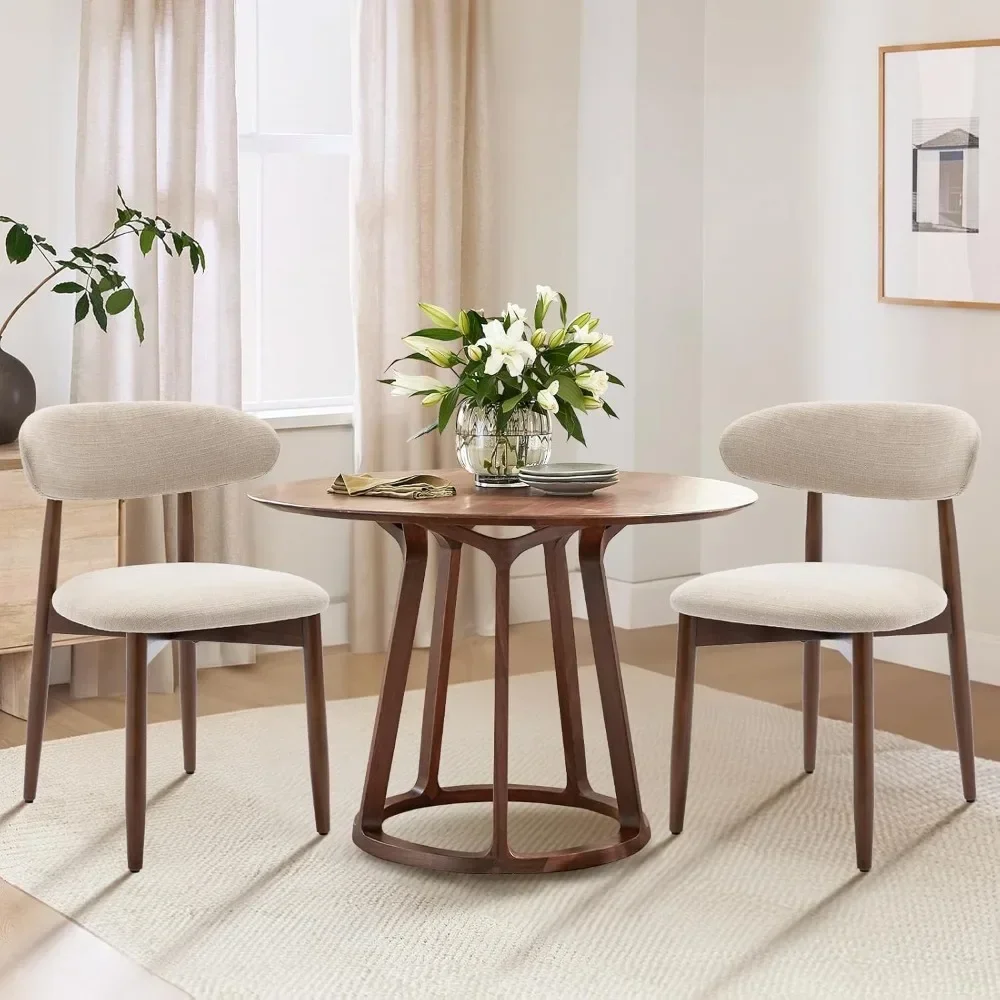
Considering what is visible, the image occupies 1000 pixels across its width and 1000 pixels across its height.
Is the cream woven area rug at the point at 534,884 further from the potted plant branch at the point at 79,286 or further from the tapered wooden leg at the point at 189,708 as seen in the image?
the potted plant branch at the point at 79,286

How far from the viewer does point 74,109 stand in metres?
4.20

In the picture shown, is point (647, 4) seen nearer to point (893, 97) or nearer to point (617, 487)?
point (893, 97)

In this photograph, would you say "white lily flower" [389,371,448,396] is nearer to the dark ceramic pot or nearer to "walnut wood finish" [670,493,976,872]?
"walnut wood finish" [670,493,976,872]

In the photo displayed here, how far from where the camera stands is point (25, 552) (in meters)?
3.77

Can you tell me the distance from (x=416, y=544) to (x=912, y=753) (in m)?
1.42

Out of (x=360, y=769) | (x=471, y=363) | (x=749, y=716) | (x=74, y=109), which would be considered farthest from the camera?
(x=74, y=109)

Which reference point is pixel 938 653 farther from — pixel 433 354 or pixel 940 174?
pixel 433 354

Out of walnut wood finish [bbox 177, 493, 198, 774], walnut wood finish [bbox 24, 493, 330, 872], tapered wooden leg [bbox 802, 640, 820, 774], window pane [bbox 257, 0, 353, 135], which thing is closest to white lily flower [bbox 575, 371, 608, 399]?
walnut wood finish [bbox 24, 493, 330, 872]

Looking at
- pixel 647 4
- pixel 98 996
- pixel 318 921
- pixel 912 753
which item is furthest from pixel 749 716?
pixel 647 4

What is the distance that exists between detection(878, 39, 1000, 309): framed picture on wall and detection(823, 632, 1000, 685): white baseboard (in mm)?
962

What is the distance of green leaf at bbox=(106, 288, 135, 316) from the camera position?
378 cm

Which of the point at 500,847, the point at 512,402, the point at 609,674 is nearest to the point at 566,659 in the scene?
the point at 609,674

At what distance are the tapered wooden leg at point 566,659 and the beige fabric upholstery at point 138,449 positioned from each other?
2.47 ft

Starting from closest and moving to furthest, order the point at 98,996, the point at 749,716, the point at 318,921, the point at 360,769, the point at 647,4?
the point at 98,996
the point at 318,921
the point at 360,769
the point at 749,716
the point at 647,4
